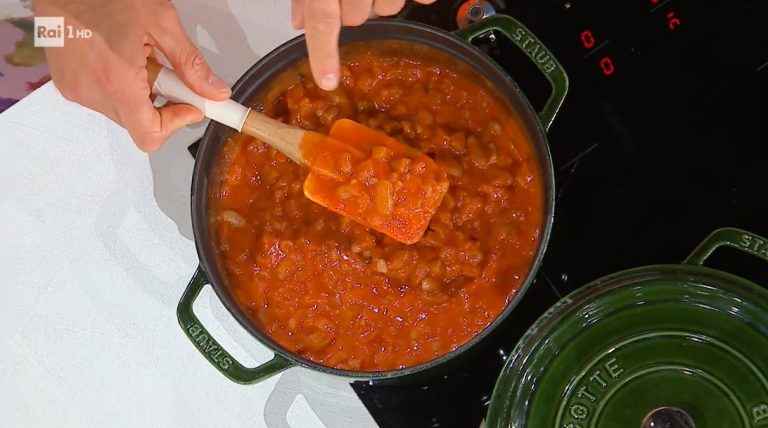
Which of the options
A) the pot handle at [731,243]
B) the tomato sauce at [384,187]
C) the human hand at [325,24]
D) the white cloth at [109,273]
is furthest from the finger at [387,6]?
the pot handle at [731,243]

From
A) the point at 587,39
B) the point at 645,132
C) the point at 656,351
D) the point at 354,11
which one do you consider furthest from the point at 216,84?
the point at 656,351

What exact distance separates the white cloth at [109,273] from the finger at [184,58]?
400mm

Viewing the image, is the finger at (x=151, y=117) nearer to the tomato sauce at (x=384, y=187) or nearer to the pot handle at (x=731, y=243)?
the tomato sauce at (x=384, y=187)

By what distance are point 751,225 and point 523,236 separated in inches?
20.3

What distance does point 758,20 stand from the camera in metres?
1.73

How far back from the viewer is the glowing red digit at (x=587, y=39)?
5.80 ft

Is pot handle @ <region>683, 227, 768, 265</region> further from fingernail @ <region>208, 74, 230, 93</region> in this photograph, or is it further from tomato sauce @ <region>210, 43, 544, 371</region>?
fingernail @ <region>208, 74, 230, 93</region>

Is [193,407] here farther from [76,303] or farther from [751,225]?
[751,225]

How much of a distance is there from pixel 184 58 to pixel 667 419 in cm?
124

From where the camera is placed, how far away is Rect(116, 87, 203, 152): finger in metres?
1.55

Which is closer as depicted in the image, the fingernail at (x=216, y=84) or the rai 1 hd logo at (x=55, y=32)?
the fingernail at (x=216, y=84)

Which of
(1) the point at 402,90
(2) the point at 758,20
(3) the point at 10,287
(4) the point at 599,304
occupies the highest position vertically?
(2) the point at 758,20

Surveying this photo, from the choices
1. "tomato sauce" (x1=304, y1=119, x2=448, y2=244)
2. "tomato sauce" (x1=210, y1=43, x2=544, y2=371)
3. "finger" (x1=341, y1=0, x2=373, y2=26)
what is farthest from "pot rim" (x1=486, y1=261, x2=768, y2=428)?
"finger" (x1=341, y1=0, x2=373, y2=26)

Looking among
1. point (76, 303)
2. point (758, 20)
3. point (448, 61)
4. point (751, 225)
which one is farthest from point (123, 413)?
point (758, 20)
